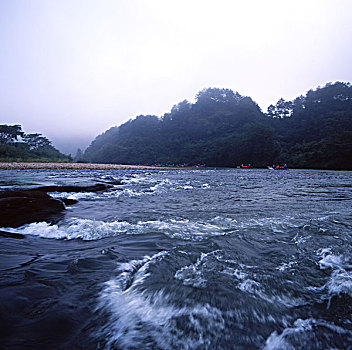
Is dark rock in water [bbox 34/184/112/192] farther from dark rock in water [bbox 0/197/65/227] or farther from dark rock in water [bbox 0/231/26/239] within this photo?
dark rock in water [bbox 0/231/26/239]

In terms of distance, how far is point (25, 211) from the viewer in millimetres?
4035

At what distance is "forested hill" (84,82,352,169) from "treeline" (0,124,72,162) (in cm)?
3571

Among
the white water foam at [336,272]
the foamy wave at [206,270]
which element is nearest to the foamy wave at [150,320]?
the foamy wave at [206,270]

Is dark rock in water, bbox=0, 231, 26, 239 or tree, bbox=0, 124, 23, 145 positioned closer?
dark rock in water, bbox=0, 231, 26, 239

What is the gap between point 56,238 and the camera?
10.4 feet

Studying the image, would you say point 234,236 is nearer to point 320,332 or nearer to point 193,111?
point 320,332

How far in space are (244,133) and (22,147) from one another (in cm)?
6115

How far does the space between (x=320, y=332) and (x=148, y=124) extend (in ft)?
358

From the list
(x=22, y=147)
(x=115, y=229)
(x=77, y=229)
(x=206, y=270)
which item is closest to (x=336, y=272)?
(x=206, y=270)

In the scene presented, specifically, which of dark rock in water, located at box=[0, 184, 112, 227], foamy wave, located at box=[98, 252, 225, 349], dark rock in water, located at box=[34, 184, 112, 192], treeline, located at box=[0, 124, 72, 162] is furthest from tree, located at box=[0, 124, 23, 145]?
foamy wave, located at box=[98, 252, 225, 349]

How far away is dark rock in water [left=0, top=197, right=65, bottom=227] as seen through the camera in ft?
12.2

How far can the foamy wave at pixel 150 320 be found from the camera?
→ 1326 millimetres

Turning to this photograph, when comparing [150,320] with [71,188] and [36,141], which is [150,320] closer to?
[71,188]

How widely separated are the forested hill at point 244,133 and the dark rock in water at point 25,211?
45.4 m
